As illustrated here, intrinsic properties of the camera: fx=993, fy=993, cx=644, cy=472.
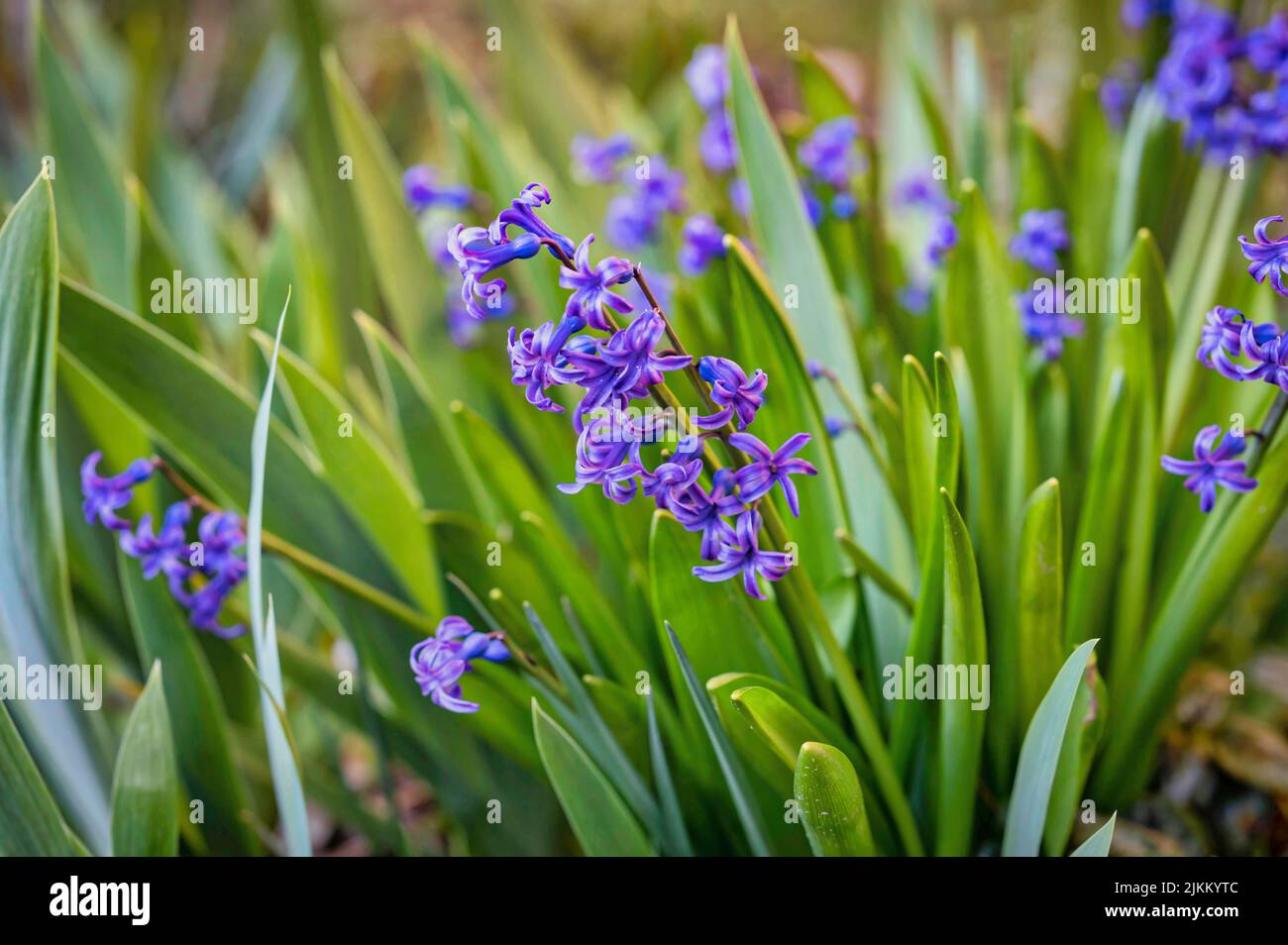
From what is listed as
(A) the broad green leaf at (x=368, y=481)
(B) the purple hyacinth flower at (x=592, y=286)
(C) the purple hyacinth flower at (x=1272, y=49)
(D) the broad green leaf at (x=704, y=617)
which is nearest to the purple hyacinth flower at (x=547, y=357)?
(B) the purple hyacinth flower at (x=592, y=286)

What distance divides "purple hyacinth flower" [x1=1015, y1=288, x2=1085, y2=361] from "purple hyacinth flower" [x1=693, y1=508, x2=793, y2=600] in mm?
272

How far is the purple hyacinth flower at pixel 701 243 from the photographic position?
572 mm

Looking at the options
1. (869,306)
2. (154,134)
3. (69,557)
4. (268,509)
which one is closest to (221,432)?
(268,509)

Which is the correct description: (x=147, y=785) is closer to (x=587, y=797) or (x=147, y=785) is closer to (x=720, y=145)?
(x=587, y=797)

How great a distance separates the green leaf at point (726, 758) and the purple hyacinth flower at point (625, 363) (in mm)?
122

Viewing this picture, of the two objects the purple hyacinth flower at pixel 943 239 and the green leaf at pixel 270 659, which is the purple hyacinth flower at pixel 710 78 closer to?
the purple hyacinth flower at pixel 943 239

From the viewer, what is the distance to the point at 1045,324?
1.84 ft

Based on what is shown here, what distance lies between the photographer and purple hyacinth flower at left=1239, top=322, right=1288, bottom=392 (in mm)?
394

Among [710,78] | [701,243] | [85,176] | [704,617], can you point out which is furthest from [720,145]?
[85,176]

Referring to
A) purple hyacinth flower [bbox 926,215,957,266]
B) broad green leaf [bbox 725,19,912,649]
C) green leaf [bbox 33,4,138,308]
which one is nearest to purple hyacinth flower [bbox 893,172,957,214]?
purple hyacinth flower [bbox 926,215,957,266]

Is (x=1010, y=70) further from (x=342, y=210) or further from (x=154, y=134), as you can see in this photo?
(x=154, y=134)

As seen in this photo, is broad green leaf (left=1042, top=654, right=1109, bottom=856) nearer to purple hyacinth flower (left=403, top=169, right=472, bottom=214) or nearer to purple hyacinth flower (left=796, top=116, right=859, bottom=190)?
purple hyacinth flower (left=796, top=116, right=859, bottom=190)

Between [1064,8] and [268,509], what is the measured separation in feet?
2.61

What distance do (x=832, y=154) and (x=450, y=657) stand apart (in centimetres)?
40
